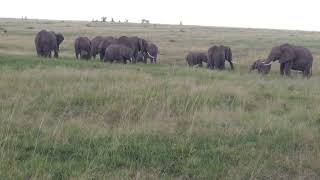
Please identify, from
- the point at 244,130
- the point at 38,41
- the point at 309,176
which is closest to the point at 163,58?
the point at 38,41

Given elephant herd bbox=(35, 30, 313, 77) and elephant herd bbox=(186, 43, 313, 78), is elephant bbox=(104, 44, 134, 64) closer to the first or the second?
Result: elephant herd bbox=(35, 30, 313, 77)

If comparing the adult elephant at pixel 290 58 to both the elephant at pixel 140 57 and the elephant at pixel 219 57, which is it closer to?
the elephant at pixel 219 57

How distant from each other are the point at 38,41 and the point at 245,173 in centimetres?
2088

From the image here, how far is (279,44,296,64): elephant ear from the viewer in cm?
2298

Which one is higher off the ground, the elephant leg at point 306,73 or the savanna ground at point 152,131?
the savanna ground at point 152,131

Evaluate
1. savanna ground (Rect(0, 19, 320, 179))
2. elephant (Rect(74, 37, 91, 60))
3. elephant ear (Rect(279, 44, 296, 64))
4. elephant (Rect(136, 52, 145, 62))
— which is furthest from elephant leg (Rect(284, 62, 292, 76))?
elephant (Rect(74, 37, 91, 60))

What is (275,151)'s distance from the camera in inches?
320

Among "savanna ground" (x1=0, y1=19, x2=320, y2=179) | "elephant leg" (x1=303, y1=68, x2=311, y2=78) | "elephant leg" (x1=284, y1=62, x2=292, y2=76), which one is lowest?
"elephant leg" (x1=303, y1=68, x2=311, y2=78)

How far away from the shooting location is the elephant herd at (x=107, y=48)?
2470 cm

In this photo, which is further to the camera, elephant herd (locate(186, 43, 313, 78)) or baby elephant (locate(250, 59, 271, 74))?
baby elephant (locate(250, 59, 271, 74))

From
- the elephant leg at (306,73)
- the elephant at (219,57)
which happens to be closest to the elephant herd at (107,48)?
the elephant at (219,57)

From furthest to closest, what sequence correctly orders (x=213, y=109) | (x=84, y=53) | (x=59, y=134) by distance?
1. (x=84, y=53)
2. (x=213, y=109)
3. (x=59, y=134)

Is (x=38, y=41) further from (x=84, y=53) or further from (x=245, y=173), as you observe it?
(x=245, y=173)

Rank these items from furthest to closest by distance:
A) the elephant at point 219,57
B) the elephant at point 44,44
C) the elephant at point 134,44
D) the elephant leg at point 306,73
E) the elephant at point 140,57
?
the elephant at point 140,57 < the elephant at point 134,44 < the elephant at point 44,44 < the elephant at point 219,57 < the elephant leg at point 306,73
